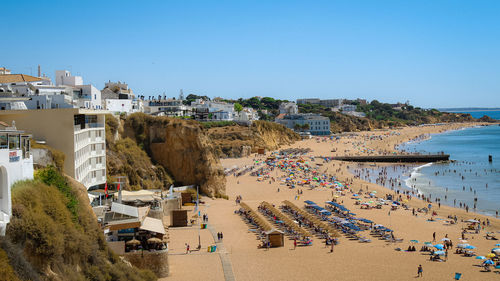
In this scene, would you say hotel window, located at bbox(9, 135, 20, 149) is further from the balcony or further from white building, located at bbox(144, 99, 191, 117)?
white building, located at bbox(144, 99, 191, 117)

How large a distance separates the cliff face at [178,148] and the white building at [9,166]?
829 inches

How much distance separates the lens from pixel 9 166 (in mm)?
11375

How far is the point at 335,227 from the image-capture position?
→ 2773 cm

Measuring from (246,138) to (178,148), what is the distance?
39666mm

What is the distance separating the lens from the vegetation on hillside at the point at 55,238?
32.8 ft

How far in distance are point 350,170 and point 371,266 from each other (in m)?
39.2

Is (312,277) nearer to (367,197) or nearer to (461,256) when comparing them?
(461,256)

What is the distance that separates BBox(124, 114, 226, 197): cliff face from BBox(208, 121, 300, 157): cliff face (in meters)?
29.3

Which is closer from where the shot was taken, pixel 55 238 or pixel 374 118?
pixel 55 238

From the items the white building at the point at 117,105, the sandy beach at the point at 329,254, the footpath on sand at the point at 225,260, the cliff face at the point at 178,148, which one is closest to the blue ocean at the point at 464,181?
the sandy beach at the point at 329,254

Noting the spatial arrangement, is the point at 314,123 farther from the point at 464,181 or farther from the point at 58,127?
the point at 58,127

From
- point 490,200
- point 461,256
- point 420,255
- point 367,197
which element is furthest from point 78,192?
point 490,200

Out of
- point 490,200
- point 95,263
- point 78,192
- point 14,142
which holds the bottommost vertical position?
point 490,200

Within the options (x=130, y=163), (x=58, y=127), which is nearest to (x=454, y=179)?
(x=130, y=163)
